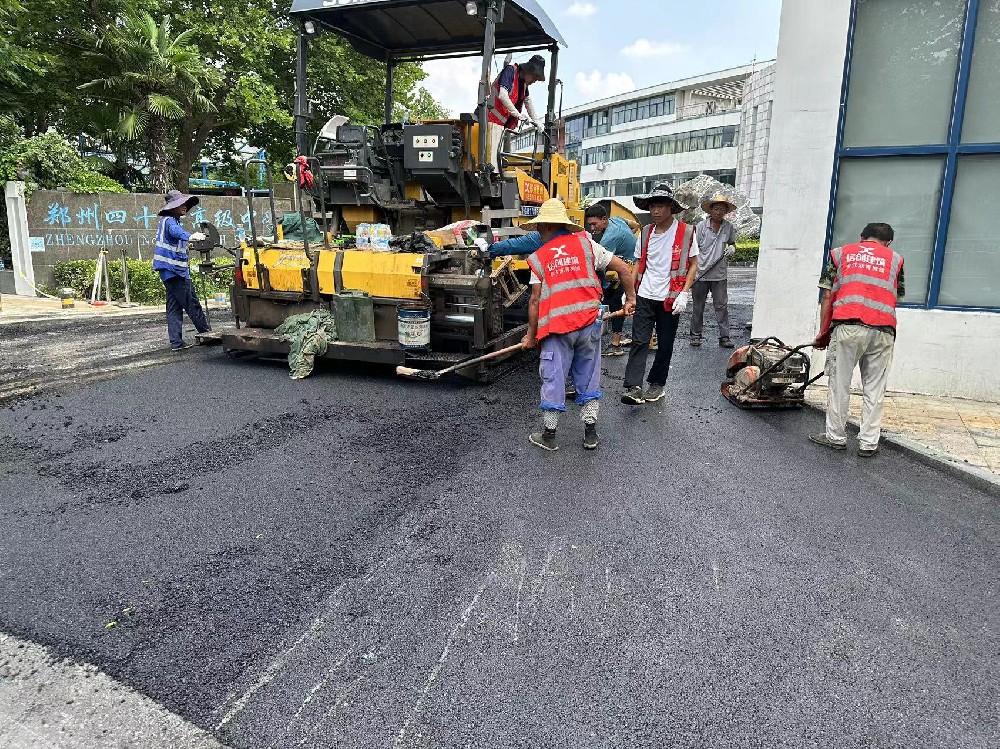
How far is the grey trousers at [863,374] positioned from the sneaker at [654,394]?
→ 4.39 ft

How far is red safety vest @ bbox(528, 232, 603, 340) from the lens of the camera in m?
4.18

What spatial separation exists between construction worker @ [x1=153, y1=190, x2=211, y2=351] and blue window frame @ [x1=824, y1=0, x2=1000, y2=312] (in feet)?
20.3

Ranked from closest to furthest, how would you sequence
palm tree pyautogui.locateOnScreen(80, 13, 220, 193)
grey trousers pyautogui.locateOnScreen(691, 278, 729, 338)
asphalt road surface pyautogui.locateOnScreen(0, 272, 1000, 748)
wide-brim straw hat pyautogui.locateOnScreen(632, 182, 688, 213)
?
asphalt road surface pyautogui.locateOnScreen(0, 272, 1000, 748) → wide-brim straw hat pyautogui.locateOnScreen(632, 182, 688, 213) → grey trousers pyautogui.locateOnScreen(691, 278, 729, 338) → palm tree pyautogui.locateOnScreen(80, 13, 220, 193)

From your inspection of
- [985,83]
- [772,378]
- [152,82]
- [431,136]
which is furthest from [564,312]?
[152,82]

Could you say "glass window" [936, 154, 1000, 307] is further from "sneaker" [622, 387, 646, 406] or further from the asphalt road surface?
"sneaker" [622, 387, 646, 406]

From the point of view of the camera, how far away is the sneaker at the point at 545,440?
4.33 m

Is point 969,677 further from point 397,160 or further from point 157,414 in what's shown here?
point 397,160

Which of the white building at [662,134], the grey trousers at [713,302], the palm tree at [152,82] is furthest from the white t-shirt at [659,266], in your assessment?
the white building at [662,134]

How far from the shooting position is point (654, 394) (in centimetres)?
548

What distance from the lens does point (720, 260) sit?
25.6 ft

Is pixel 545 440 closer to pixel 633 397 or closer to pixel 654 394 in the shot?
pixel 633 397

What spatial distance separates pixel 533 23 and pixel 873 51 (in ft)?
10.5

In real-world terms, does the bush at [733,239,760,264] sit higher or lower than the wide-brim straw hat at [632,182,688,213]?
lower

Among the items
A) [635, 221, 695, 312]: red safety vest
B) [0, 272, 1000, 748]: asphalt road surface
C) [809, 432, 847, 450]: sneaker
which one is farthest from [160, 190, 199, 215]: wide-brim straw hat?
[809, 432, 847, 450]: sneaker
